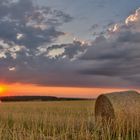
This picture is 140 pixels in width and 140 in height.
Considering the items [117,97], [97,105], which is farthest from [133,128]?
[97,105]

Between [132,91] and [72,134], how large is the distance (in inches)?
177

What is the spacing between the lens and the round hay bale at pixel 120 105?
12.2 m

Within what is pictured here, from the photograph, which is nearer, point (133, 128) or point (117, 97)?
point (133, 128)

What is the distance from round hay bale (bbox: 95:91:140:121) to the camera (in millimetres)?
12227

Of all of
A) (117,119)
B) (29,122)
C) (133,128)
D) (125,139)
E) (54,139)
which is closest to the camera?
(54,139)

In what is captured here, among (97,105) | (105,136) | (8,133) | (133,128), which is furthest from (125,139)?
(97,105)

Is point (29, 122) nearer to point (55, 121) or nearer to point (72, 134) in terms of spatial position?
point (55, 121)

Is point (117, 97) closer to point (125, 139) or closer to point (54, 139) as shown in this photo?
point (125, 139)

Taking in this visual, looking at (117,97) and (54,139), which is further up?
(117,97)

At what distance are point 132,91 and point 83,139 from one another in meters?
5.09

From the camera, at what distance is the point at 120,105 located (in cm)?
1257

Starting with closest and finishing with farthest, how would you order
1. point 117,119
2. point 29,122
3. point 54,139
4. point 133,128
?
point 54,139 → point 133,128 → point 117,119 → point 29,122

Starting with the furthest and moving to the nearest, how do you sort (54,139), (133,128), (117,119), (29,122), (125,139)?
(29,122) → (117,119) → (133,128) → (125,139) → (54,139)

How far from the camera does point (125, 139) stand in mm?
9219
